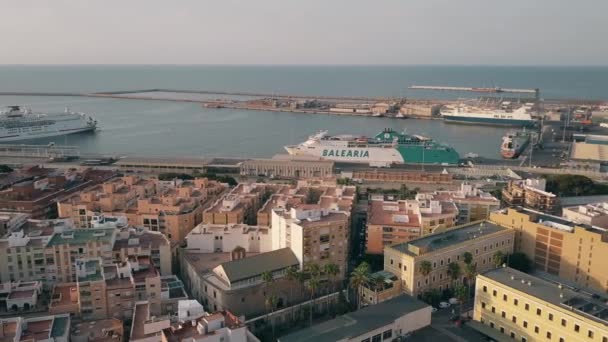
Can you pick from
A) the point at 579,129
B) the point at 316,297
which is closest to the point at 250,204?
the point at 316,297

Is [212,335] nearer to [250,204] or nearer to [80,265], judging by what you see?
[80,265]

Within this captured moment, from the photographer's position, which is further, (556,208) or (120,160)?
(120,160)

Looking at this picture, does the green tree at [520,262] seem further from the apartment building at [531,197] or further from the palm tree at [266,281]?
the palm tree at [266,281]

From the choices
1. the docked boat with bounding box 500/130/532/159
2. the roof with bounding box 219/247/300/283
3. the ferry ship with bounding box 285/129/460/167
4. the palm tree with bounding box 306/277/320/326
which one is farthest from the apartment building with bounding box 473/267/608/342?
the docked boat with bounding box 500/130/532/159

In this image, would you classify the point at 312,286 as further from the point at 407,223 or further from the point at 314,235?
the point at 407,223

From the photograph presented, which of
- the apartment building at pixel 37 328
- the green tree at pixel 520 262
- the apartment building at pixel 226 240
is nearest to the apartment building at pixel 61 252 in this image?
the apartment building at pixel 226 240

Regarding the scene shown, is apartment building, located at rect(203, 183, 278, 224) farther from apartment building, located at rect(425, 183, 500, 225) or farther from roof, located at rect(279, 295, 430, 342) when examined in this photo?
roof, located at rect(279, 295, 430, 342)
